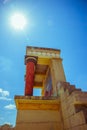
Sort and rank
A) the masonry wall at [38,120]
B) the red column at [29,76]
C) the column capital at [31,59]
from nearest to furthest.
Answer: the masonry wall at [38,120], the red column at [29,76], the column capital at [31,59]

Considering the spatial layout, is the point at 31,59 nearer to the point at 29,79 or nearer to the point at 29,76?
the point at 29,76

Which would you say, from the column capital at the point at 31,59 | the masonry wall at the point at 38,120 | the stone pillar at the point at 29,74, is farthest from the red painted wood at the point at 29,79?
the masonry wall at the point at 38,120

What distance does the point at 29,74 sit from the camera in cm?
949

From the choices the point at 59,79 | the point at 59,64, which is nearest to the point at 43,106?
the point at 59,79

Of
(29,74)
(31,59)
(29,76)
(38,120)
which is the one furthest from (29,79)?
(38,120)

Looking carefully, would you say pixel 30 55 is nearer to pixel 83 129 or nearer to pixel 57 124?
pixel 57 124

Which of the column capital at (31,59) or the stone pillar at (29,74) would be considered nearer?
the stone pillar at (29,74)

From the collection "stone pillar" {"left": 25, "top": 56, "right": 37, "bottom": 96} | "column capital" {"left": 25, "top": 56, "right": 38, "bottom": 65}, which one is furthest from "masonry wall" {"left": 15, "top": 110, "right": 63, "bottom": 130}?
"column capital" {"left": 25, "top": 56, "right": 38, "bottom": 65}

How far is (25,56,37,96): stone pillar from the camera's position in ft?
29.1

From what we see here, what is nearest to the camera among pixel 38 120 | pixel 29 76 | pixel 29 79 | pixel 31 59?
pixel 38 120

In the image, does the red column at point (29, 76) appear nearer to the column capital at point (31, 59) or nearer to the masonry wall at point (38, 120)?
the column capital at point (31, 59)

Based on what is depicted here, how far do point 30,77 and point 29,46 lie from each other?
3237 millimetres

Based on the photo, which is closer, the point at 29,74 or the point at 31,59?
the point at 29,74

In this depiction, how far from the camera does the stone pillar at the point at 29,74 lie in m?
8.86
